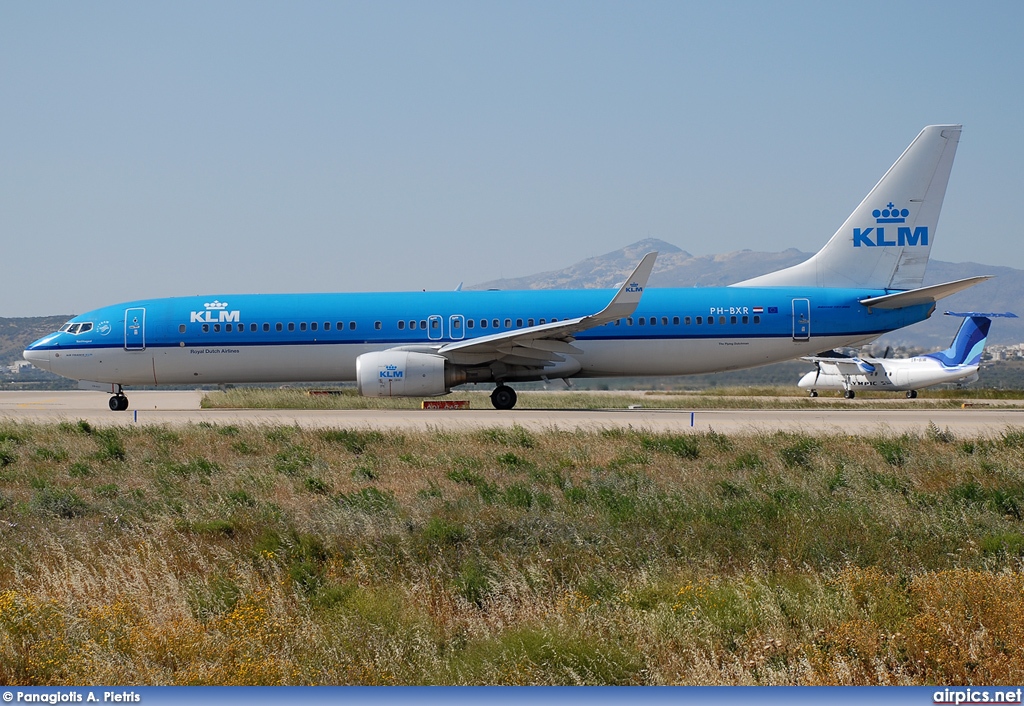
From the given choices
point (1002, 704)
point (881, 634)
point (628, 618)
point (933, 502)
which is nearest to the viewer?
point (1002, 704)

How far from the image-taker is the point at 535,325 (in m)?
28.2

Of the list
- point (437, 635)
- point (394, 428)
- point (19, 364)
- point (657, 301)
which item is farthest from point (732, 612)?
point (19, 364)

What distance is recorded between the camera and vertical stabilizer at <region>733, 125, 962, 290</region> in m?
29.0

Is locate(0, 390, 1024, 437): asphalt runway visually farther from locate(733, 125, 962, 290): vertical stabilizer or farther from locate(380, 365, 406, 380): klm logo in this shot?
locate(733, 125, 962, 290): vertical stabilizer

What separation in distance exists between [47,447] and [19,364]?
10398cm

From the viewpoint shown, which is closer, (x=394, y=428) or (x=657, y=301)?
(x=394, y=428)

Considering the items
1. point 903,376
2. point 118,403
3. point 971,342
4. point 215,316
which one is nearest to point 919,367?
point 903,376

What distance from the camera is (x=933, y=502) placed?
11.7 m

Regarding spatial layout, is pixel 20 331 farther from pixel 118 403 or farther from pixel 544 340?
pixel 544 340

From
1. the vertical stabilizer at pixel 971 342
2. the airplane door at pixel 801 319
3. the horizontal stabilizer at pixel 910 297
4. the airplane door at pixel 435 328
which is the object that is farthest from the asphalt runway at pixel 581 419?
the vertical stabilizer at pixel 971 342

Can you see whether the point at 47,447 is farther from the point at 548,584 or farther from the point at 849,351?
the point at 849,351

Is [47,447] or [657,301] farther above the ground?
[657,301]

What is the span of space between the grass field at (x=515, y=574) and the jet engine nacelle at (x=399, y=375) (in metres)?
11.5

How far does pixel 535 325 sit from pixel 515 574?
20.2 m
